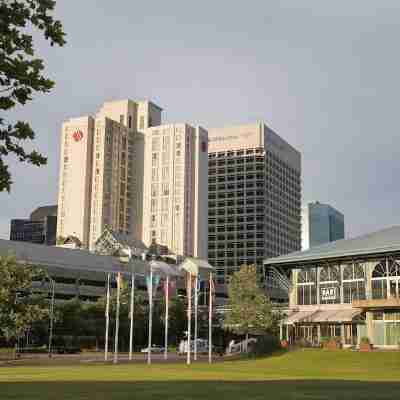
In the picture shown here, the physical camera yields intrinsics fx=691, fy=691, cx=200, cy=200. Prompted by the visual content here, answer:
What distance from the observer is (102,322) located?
11200 centimetres

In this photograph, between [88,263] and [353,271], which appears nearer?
[353,271]

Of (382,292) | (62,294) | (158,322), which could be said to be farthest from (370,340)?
(62,294)

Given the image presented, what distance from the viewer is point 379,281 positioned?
96.5m

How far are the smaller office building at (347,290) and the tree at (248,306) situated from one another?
4803mm

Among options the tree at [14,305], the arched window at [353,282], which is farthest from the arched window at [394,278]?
the tree at [14,305]

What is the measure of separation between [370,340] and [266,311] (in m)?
15.4

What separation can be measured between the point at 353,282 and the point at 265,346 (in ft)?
74.0

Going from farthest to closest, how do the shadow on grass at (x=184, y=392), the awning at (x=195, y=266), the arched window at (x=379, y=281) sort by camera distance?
the awning at (x=195, y=266)
the arched window at (x=379, y=281)
the shadow on grass at (x=184, y=392)

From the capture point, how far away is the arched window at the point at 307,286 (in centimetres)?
10425

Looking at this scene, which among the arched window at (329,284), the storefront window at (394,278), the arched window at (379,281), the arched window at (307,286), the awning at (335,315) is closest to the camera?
the storefront window at (394,278)

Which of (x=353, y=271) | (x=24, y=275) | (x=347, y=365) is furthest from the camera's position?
(x=353, y=271)

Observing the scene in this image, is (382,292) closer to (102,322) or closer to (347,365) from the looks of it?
(347,365)

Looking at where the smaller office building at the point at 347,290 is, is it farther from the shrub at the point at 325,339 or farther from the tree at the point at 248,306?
the tree at the point at 248,306

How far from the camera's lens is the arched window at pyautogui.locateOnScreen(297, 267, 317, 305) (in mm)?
104250
